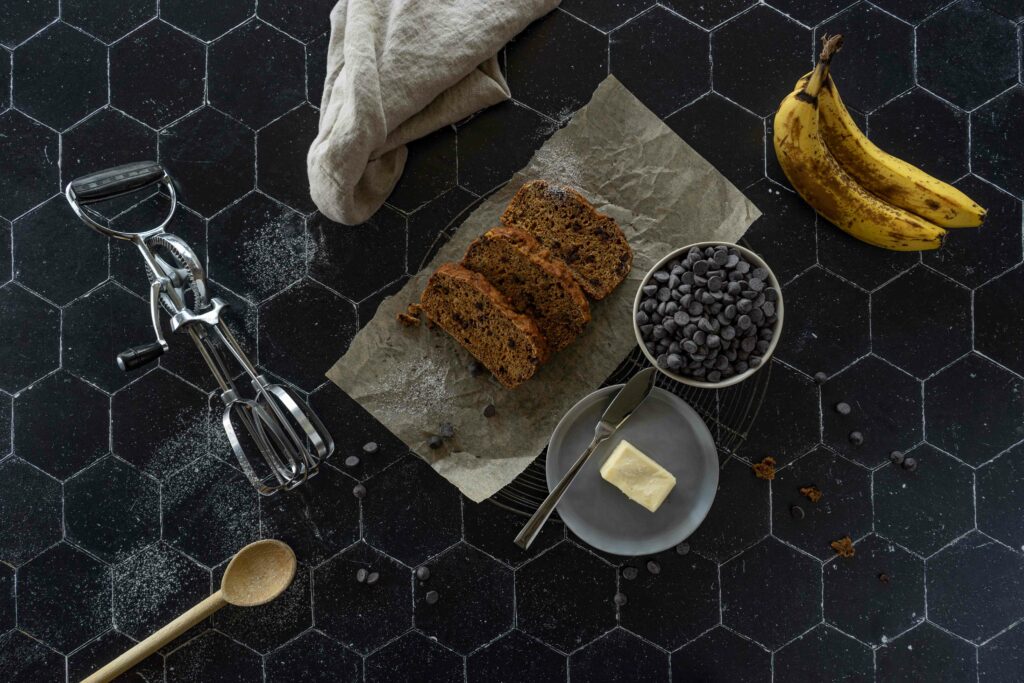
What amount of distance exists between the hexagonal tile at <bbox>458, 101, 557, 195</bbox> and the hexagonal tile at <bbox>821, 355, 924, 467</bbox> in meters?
0.89

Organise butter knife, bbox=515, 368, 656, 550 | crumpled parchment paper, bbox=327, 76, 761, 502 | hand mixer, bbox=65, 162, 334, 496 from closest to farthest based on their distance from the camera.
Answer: hand mixer, bbox=65, 162, 334, 496, butter knife, bbox=515, 368, 656, 550, crumpled parchment paper, bbox=327, 76, 761, 502

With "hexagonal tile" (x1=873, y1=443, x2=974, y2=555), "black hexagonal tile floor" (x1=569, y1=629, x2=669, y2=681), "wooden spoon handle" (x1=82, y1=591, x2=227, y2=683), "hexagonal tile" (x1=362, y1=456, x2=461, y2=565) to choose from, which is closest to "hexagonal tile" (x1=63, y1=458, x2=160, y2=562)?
"wooden spoon handle" (x1=82, y1=591, x2=227, y2=683)

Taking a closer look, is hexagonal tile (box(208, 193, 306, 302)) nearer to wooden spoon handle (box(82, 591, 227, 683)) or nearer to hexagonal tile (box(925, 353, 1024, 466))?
wooden spoon handle (box(82, 591, 227, 683))

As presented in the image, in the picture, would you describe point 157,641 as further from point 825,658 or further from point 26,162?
point 825,658

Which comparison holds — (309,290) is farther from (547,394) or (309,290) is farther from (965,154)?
(965,154)

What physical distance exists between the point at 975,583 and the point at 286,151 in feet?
6.21

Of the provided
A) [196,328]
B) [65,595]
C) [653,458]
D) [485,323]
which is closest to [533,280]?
[485,323]

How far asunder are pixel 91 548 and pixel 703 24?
190 centimetres

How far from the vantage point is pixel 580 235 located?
1615 mm

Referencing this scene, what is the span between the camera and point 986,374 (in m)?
1.67

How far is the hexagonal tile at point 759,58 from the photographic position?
1.68m

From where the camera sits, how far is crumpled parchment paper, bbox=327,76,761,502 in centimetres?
164

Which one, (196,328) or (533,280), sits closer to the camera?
(196,328)

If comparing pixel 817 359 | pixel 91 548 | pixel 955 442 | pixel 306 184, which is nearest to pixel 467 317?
pixel 306 184
